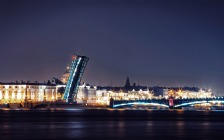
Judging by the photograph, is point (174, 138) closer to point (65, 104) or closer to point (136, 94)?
point (65, 104)

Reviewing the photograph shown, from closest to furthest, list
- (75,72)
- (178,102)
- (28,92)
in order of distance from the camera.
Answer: (178,102) < (75,72) < (28,92)

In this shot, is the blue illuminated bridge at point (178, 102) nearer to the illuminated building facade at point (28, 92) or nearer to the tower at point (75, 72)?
the tower at point (75, 72)

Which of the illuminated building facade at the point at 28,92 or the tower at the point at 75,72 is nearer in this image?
the tower at the point at 75,72

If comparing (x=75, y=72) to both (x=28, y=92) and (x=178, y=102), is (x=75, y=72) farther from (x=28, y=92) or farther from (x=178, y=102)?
(x=28, y=92)

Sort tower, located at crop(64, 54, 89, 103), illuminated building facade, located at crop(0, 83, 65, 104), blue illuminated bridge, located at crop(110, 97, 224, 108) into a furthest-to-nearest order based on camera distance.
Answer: illuminated building facade, located at crop(0, 83, 65, 104), tower, located at crop(64, 54, 89, 103), blue illuminated bridge, located at crop(110, 97, 224, 108)

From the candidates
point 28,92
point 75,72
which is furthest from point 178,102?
point 28,92

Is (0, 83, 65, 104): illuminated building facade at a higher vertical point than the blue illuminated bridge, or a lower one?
higher

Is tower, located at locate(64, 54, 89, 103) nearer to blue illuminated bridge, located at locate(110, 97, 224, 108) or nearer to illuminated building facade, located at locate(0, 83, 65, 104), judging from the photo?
blue illuminated bridge, located at locate(110, 97, 224, 108)

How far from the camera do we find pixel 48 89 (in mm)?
156625

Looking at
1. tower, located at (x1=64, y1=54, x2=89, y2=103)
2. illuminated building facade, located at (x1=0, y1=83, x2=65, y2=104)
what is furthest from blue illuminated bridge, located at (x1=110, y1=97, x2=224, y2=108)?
illuminated building facade, located at (x1=0, y1=83, x2=65, y2=104)

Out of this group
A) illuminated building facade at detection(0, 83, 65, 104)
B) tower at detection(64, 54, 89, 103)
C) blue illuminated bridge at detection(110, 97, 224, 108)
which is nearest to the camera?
blue illuminated bridge at detection(110, 97, 224, 108)

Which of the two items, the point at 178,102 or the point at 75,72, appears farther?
the point at 75,72

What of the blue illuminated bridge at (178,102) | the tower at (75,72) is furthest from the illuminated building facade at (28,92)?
the blue illuminated bridge at (178,102)

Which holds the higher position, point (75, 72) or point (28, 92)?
point (75, 72)
